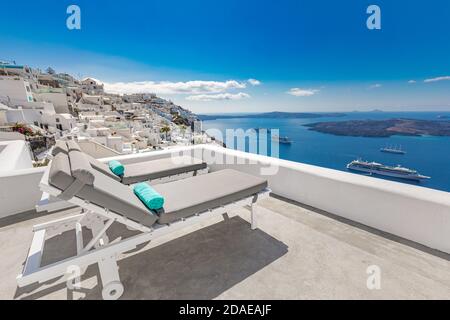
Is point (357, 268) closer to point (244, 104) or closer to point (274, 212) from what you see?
point (274, 212)

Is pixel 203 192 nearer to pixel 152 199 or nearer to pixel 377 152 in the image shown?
pixel 152 199

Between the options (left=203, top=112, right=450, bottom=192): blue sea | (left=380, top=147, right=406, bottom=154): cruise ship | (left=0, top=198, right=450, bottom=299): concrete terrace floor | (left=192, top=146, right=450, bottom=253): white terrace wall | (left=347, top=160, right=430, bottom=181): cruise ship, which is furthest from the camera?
(left=380, top=147, right=406, bottom=154): cruise ship

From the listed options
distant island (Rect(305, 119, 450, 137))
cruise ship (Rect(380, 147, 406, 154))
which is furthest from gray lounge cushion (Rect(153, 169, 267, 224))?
distant island (Rect(305, 119, 450, 137))

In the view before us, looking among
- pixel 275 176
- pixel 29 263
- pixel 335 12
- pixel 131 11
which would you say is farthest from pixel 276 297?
pixel 335 12

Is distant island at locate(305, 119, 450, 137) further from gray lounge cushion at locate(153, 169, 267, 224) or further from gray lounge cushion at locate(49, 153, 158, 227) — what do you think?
gray lounge cushion at locate(49, 153, 158, 227)

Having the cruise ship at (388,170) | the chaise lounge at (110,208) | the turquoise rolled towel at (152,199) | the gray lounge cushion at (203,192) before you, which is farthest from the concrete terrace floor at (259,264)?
the cruise ship at (388,170)

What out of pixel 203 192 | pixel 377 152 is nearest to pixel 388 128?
pixel 377 152
